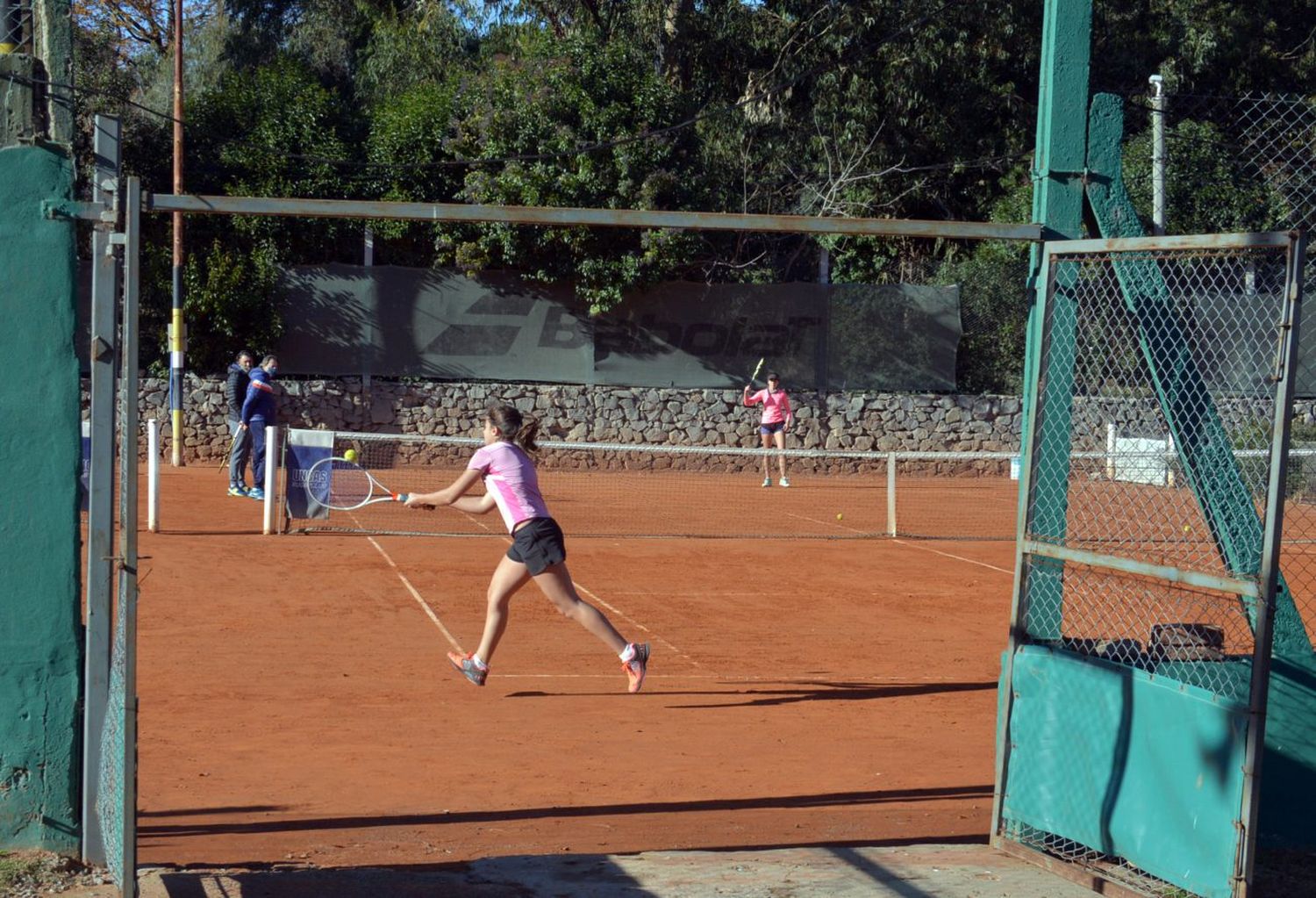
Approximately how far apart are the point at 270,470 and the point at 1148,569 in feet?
36.3

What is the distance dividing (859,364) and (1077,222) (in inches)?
795

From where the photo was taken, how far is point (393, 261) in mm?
26578

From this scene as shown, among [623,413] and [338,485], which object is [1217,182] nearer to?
[338,485]

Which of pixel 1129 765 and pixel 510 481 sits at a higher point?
pixel 510 481

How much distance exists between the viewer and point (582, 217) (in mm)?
5504

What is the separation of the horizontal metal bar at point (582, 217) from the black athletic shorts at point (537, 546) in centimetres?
278

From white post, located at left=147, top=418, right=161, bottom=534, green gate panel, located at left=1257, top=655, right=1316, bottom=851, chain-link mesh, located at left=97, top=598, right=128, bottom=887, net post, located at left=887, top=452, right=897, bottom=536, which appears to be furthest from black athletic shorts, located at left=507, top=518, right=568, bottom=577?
net post, located at left=887, top=452, right=897, bottom=536

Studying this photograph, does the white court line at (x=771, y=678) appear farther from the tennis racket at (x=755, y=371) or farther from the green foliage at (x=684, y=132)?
the green foliage at (x=684, y=132)

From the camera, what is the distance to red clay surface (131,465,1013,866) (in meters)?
6.27

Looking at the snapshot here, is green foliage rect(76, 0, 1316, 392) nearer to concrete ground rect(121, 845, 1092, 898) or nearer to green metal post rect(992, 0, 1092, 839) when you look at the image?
green metal post rect(992, 0, 1092, 839)

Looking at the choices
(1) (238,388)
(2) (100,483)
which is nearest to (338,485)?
(1) (238,388)

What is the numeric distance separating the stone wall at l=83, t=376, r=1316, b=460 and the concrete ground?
19038 mm

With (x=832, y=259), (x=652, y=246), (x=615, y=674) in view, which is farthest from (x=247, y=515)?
(x=832, y=259)

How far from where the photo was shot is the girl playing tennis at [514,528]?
8.16m
